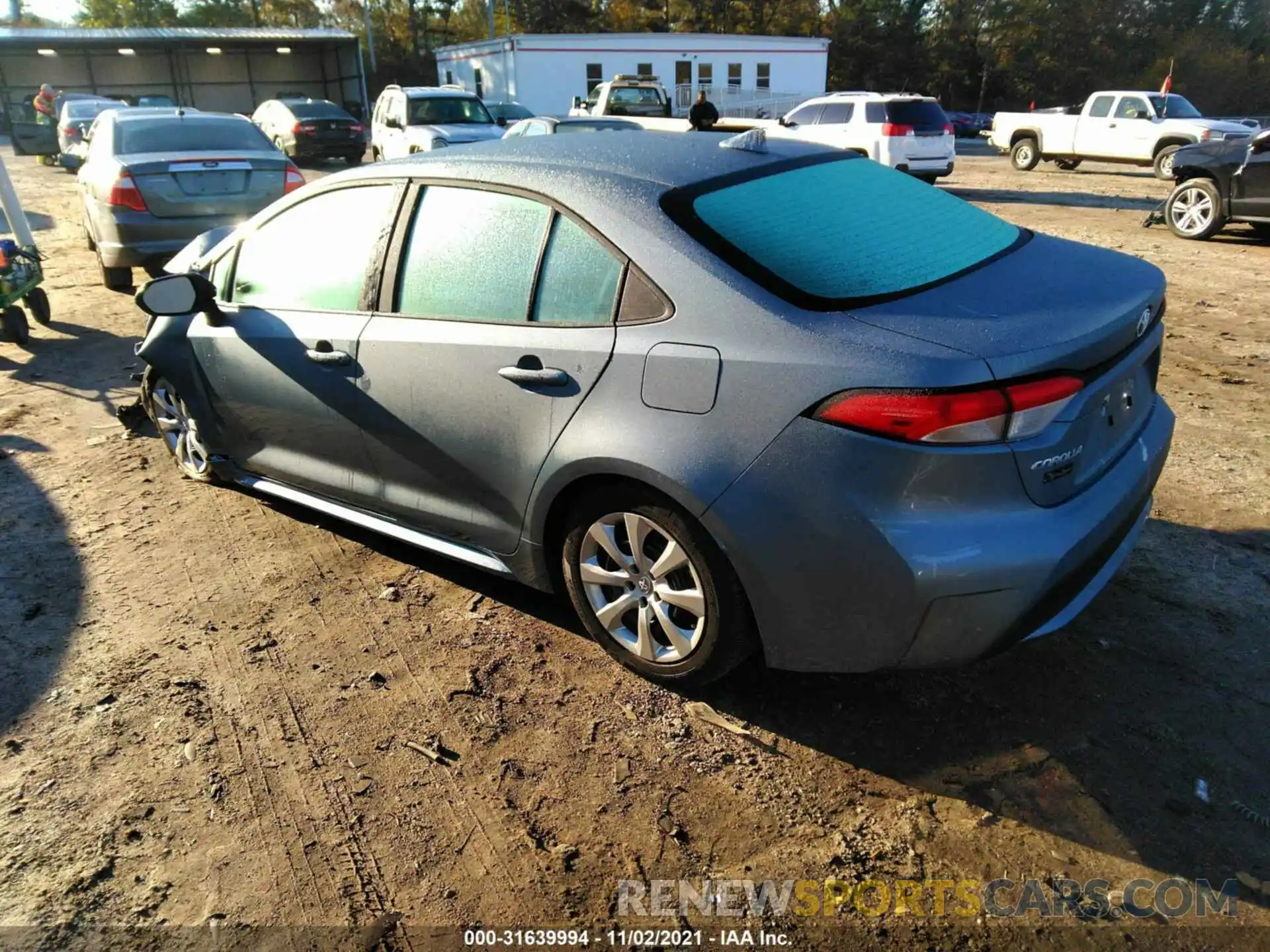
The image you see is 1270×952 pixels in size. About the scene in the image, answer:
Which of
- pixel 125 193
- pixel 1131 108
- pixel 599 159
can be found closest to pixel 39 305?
pixel 125 193

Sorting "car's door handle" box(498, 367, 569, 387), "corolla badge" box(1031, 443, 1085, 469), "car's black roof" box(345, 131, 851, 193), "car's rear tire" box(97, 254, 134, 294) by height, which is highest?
"car's black roof" box(345, 131, 851, 193)

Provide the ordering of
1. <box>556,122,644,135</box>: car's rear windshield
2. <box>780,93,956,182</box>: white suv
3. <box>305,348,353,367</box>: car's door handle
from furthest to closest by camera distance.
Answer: <box>780,93,956,182</box>: white suv < <box>556,122,644,135</box>: car's rear windshield < <box>305,348,353,367</box>: car's door handle

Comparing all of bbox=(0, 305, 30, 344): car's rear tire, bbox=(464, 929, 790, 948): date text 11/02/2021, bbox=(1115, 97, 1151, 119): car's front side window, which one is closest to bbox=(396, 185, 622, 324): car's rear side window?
bbox=(464, 929, 790, 948): date text 11/02/2021

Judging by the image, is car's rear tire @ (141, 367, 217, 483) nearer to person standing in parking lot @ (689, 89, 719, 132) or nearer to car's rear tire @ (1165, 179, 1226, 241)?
person standing in parking lot @ (689, 89, 719, 132)

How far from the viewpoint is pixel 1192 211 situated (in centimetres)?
1088

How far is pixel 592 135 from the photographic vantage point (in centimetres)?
357

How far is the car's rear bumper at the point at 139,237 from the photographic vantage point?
318 inches

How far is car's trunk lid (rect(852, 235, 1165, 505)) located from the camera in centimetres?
234

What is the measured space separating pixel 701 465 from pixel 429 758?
1.25 metres

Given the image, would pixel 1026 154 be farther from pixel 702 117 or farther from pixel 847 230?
pixel 847 230

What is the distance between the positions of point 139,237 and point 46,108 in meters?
21.1

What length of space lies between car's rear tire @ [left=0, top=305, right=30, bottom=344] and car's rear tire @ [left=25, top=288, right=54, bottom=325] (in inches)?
20.2

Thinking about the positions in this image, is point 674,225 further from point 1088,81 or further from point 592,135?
point 1088,81

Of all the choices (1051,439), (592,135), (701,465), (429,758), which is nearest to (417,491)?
(429,758)
